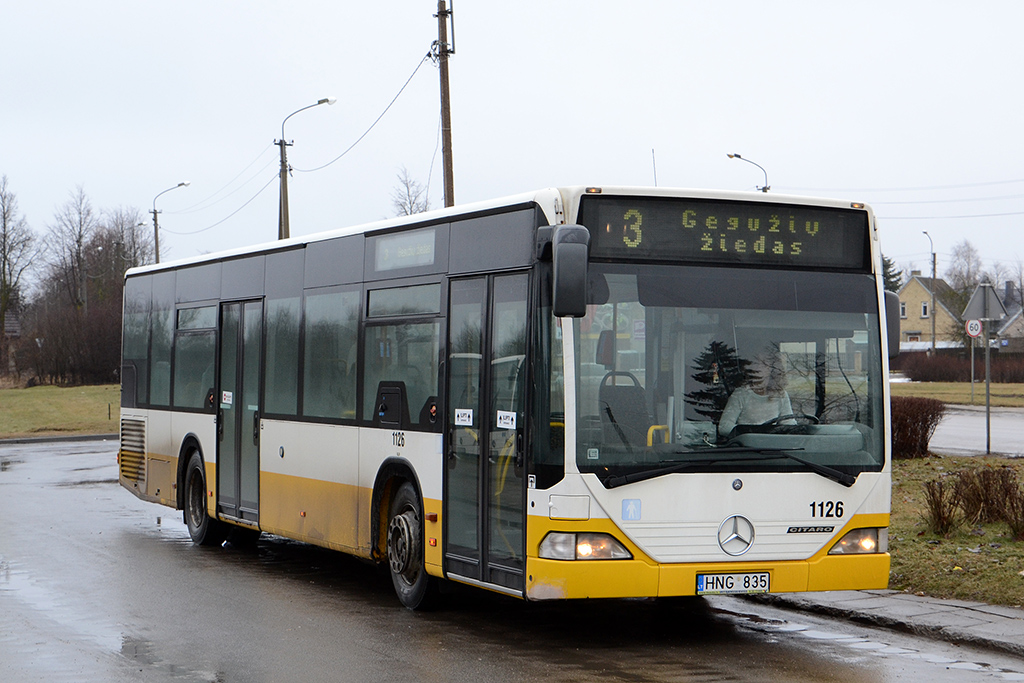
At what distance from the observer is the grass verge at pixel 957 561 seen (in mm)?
9773

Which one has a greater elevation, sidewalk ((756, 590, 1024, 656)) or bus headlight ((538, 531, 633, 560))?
bus headlight ((538, 531, 633, 560))

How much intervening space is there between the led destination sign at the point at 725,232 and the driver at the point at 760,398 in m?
0.71

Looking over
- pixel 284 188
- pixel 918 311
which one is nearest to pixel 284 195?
pixel 284 188

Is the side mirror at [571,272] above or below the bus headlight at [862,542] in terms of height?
above

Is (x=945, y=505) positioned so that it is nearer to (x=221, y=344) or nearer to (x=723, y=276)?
(x=723, y=276)

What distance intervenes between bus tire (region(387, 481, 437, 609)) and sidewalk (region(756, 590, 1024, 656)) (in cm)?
281

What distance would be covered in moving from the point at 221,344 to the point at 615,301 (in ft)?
23.1

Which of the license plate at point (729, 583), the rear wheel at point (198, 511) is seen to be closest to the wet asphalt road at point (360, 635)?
the license plate at point (729, 583)

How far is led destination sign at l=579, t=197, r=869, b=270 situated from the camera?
7992mm

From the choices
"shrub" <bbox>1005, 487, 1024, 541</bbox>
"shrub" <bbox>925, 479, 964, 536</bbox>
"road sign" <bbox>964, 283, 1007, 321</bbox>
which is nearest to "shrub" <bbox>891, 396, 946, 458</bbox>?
"road sign" <bbox>964, 283, 1007, 321</bbox>

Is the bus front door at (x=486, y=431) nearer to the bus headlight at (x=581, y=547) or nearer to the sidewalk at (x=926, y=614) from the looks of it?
the bus headlight at (x=581, y=547)

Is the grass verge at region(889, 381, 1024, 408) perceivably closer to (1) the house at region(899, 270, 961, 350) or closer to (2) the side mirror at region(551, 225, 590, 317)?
(2) the side mirror at region(551, 225, 590, 317)

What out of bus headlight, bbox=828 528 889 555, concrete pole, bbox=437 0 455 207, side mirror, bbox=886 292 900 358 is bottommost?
bus headlight, bbox=828 528 889 555

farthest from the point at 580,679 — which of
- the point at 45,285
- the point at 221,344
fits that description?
the point at 45,285
